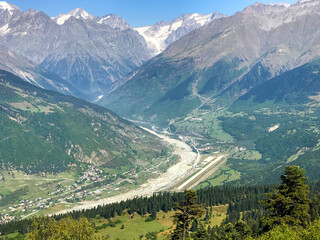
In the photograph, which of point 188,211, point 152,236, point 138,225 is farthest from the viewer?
point 138,225

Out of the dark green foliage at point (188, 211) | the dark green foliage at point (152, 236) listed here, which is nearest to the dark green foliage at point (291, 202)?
the dark green foliage at point (188, 211)

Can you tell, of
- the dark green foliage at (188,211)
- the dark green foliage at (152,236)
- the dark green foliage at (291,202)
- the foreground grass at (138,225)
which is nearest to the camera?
the dark green foliage at (291,202)

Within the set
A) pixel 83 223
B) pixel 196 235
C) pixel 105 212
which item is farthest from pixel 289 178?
pixel 105 212

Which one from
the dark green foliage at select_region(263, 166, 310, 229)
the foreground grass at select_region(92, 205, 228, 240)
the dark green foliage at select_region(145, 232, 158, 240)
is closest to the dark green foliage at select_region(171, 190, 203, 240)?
the dark green foliage at select_region(263, 166, 310, 229)

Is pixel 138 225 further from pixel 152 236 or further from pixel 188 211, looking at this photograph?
pixel 188 211

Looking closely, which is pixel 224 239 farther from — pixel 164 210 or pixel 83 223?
pixel 164 210

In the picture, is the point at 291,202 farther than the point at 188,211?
No

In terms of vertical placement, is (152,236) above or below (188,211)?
below

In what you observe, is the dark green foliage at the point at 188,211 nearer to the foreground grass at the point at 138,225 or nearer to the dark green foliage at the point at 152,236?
the dark green foliage at the point at 152,236

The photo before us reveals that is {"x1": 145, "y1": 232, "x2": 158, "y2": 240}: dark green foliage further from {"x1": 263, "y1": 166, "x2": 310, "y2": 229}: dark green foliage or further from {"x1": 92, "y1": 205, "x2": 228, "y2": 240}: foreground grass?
{"x1": 263, "y1": 166, "x2": 310, "y2": 229}: dark green foliage

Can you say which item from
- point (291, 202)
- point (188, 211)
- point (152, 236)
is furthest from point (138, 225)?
point (291, 202)
